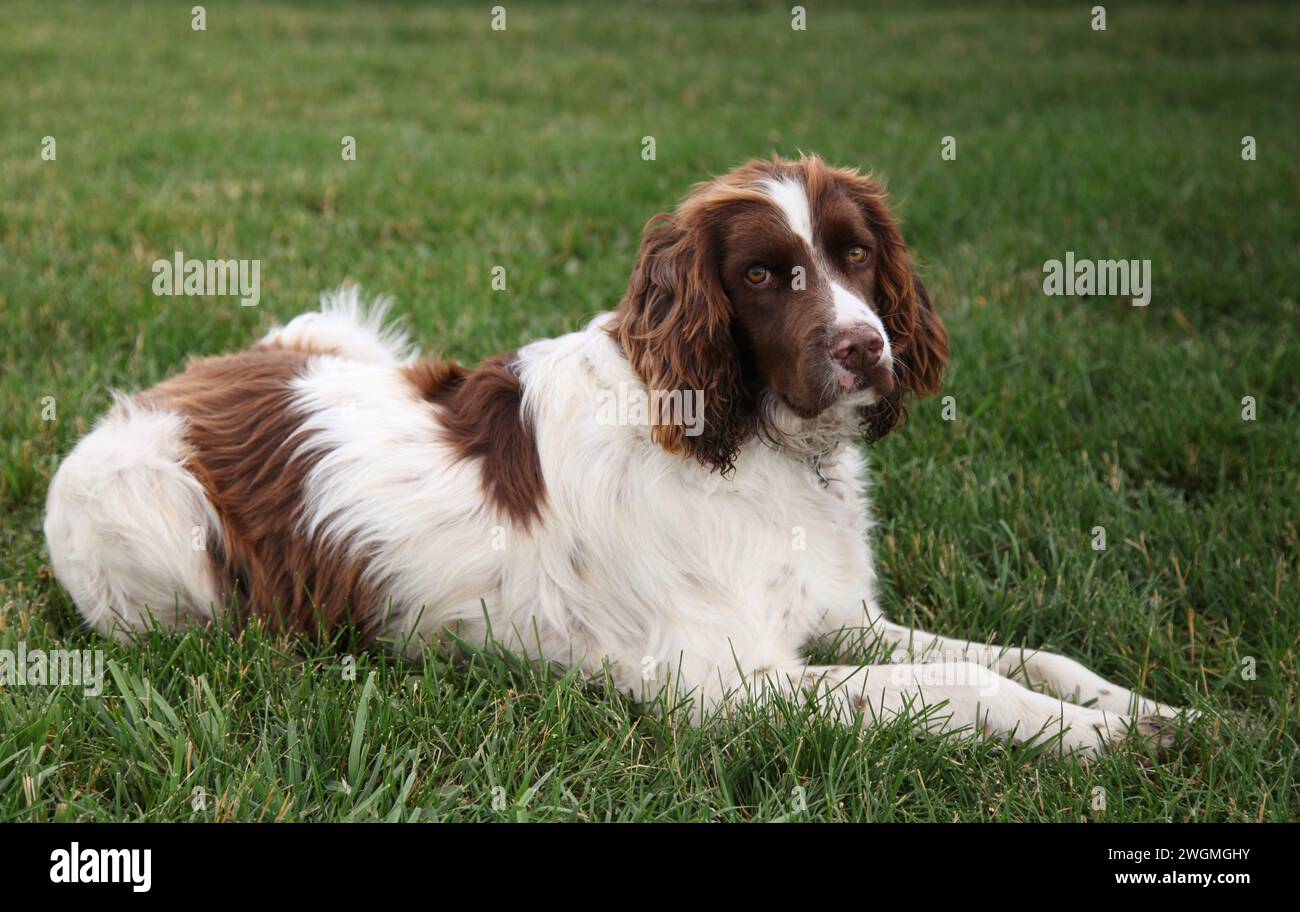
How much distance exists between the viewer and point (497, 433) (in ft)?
12.4

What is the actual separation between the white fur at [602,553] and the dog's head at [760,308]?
0.14 metres

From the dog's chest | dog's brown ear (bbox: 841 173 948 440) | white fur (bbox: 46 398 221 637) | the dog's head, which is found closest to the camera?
the dog's head

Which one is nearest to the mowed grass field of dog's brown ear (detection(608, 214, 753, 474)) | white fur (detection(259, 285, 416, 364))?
dog's brown ear (detection(608, 214, 753, 474))

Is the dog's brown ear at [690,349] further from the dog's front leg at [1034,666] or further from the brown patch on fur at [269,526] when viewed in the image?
the brown patch on fur at [269,526]

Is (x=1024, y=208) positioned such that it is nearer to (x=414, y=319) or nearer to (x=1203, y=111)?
(x=414, y=319)

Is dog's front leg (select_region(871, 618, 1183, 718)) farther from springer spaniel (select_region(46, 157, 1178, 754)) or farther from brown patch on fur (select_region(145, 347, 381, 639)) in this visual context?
brown patch on fur (select_region(145, 347, 381, 639))

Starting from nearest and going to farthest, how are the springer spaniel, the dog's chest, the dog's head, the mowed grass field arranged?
the mowed grass field < the dog's head < the springer spaniel < the dog's chest

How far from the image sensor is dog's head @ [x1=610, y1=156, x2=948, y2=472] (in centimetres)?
332

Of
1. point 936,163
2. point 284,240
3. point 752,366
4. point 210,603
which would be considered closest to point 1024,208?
point 936,163

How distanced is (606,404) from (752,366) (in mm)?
457

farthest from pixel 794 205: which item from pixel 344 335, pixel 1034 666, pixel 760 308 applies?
pixel 344 335

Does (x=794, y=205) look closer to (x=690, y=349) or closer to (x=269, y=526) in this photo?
(x=690, y=349)

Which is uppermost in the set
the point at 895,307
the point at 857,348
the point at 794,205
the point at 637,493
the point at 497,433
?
the point at 794,205

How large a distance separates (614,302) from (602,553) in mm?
3279
